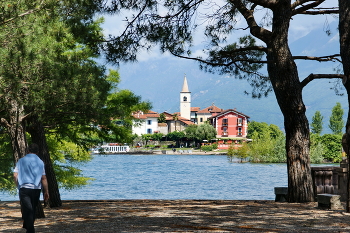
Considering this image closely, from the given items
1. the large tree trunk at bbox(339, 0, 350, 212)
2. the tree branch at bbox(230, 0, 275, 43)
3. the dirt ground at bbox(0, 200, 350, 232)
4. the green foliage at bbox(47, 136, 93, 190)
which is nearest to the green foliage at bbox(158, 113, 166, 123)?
the green foliage at bbox(47, 136, 93, 190)

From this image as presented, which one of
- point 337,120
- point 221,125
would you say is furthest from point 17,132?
point 221,125

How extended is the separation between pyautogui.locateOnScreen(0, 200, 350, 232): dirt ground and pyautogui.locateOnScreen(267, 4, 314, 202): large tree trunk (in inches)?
22.5

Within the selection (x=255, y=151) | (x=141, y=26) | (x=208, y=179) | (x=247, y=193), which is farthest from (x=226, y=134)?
(x=141, y=26)

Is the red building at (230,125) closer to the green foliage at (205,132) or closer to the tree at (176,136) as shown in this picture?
the green foliage at (205,132)

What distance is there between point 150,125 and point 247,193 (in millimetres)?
103000

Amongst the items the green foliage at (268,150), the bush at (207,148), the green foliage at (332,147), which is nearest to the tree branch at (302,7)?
the green foliage at (268,150)

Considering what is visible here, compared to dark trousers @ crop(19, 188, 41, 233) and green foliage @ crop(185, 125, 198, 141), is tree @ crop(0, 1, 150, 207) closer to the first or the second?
dark trousers @ crop(19, 188, 41, 233)

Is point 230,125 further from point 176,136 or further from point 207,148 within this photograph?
point 176,136

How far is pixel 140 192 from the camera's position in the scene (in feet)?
146

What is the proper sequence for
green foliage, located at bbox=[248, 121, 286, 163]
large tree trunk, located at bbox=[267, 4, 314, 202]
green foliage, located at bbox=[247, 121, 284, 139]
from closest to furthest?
large tree trunk, located at bbox=[267, 4, 314, 202]
green foliage, located at bbox=[248, 121, 286, 163]
green foliage, located at bbox=[247, 121, 284, 139]

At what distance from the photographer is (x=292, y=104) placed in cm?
1152

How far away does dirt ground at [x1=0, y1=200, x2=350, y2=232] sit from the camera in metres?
7.56

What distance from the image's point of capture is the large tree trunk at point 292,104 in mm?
11461

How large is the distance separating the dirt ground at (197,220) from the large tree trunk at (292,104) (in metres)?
0.57
